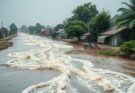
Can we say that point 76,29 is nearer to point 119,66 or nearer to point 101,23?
point 101,23

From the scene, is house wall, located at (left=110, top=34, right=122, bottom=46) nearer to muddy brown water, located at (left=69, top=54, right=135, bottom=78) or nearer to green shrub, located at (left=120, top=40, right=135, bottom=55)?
green shrub, located at (left=120, top=40, right=135, bottom=55)

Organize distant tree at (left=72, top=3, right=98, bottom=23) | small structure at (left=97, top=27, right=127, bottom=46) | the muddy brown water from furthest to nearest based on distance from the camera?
distant tree at (left=72, top=3, right=98, bottom=23) < small structure at (left=97, top=27, right=127, bottom=46) < the muddy brown water

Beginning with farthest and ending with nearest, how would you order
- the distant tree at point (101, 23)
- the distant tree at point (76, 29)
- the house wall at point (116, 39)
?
1. the distant tree at point (76, 29)
2. the distant tree at point (101, 23)
3. the house wall at point (116, 39)

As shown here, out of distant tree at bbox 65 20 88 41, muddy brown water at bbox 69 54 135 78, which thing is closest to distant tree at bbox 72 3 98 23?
distant tree at bbox 65 20 88 41

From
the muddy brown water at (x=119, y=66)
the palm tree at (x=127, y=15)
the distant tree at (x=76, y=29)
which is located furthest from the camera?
the distant tree at (x=76, y=29)

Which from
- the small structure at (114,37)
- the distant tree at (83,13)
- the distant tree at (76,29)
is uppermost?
the distant tree at (83,13)

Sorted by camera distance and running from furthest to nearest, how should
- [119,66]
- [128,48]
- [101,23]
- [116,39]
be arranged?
[101,23], [116,39], [128,48], [119,66]

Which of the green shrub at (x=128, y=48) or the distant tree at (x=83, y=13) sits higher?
the distant tree at (x=83, y=13)

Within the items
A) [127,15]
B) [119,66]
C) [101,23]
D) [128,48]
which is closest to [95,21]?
[101,23]

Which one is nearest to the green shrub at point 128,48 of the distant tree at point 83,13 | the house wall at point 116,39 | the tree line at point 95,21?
the tree line at point 95,21

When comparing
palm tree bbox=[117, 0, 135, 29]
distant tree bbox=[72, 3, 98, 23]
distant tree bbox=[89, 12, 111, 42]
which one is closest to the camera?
palm tree bbox=[117, 0, 135, 29]

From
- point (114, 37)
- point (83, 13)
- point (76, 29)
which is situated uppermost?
point (83, 13)

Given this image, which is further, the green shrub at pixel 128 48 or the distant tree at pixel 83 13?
the distant tree at pixel 83 13

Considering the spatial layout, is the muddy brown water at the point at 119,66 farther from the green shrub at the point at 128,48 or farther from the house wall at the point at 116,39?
the house wall at the point at 116,39
